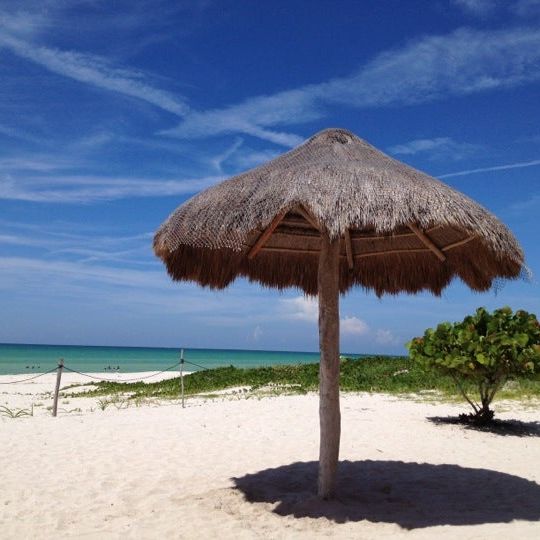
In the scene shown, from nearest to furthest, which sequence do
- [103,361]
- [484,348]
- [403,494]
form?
[403,494]
[484,348]
[103,361]

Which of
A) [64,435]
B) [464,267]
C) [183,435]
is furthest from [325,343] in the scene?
[64,435]

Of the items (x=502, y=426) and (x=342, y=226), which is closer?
(x=342, y=226)

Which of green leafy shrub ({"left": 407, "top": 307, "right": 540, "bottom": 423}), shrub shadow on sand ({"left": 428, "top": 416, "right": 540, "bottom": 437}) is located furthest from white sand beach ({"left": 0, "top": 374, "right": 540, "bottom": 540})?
green leafy shrub ({"left": 407, "top": 307, "right": 540, "bottom": 423})

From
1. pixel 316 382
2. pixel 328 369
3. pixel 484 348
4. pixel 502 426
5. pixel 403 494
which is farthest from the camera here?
pixel 316 382

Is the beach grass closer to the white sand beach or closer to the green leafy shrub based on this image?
the green leafy shrub

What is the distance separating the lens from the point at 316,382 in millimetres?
14812

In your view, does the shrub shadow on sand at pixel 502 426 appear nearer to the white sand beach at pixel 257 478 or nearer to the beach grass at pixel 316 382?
the white sand beach at pixel 257 478

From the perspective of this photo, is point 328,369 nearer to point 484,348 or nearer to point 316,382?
point 484,348

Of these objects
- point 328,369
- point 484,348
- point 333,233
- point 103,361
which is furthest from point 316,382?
point 103,361

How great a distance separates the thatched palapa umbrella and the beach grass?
21.2 ft

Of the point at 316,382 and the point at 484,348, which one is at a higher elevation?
the point at 484,348

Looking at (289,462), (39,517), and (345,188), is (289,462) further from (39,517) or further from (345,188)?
(345,188)

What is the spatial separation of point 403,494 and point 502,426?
14.1ft

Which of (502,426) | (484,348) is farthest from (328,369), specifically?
(502,426)
